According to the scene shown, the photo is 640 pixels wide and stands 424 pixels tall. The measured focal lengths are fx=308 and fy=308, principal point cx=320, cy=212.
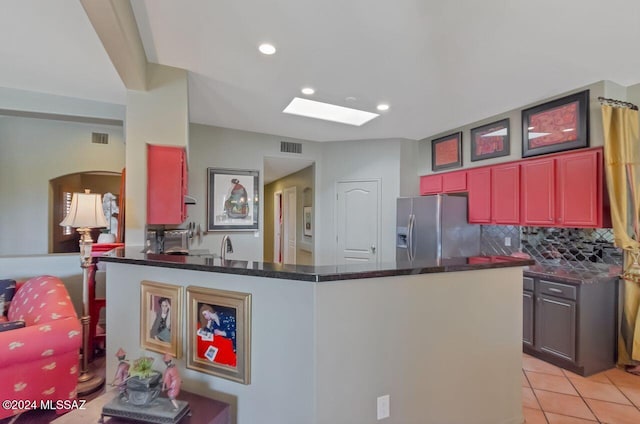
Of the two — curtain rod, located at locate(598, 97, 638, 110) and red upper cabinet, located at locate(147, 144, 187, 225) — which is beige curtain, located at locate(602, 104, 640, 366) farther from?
red upper cabinet, located at locate(147, 144, 187, 225)

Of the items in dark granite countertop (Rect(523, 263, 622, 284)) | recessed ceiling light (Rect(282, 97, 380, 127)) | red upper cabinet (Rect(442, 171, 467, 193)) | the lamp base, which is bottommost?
the lamp base

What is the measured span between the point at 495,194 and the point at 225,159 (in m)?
3.65

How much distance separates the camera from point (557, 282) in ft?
9.37

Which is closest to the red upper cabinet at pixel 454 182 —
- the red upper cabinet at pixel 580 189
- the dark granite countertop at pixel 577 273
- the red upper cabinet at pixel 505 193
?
the red upper cabinet at pixel 505 193

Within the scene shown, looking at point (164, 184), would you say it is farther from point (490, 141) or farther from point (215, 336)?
point (490, 141)

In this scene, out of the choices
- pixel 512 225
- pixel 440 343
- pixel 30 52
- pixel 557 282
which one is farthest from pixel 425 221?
pixel 30 52

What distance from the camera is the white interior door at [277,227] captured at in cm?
751

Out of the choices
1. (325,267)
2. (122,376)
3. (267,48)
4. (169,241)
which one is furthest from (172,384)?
(169,241)

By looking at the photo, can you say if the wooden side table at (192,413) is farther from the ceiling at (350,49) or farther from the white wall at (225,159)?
the white wall at (225,159)

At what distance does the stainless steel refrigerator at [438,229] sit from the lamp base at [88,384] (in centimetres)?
337

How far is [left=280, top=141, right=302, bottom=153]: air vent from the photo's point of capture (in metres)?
4.91

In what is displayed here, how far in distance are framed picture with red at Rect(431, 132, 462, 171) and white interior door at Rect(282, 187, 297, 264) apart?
2896 millimetres

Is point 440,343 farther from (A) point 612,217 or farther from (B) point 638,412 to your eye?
(A) point 612,217

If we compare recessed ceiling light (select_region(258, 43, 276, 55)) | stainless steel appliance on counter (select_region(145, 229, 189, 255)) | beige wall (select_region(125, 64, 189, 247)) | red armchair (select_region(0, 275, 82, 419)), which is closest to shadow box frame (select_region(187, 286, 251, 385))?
red armchair (select_region(0, 275, 82, 419))
